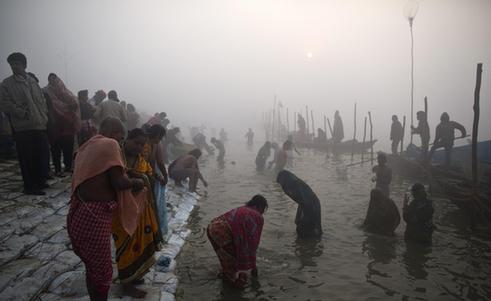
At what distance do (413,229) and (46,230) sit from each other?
20.6 feet

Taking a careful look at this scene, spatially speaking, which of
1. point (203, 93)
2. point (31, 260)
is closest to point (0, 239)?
point (31, 260)

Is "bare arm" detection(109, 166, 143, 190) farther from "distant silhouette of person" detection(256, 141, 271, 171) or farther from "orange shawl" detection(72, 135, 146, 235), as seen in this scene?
"distant silhouette of person" detection(256, 141, 271, 171)

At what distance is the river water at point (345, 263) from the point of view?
4.80 m

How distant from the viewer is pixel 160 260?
5160 mm

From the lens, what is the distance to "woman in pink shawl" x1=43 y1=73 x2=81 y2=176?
272 inches

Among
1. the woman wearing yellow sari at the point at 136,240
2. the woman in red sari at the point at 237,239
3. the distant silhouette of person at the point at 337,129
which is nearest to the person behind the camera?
the woman wearing yellow sari at the point at 136,240

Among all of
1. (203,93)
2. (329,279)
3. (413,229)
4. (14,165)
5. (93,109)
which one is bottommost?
(329,279)

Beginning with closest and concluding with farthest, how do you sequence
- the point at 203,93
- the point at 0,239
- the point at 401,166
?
the point at 0,239
the point at 401,166
the point at 203,93

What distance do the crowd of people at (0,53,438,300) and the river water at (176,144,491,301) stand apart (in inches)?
14.4

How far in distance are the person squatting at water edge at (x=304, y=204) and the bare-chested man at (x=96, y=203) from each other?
13.6ft

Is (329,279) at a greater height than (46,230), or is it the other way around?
(46,230)

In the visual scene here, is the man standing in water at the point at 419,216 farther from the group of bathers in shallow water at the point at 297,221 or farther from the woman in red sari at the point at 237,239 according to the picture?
the woman in red sari at the point at 237,239

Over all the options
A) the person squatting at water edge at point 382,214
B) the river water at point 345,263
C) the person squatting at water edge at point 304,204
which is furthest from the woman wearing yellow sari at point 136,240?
the person squatting at water edge at point 382,214

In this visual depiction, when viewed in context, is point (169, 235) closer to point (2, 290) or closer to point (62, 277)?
point (62, 277)
